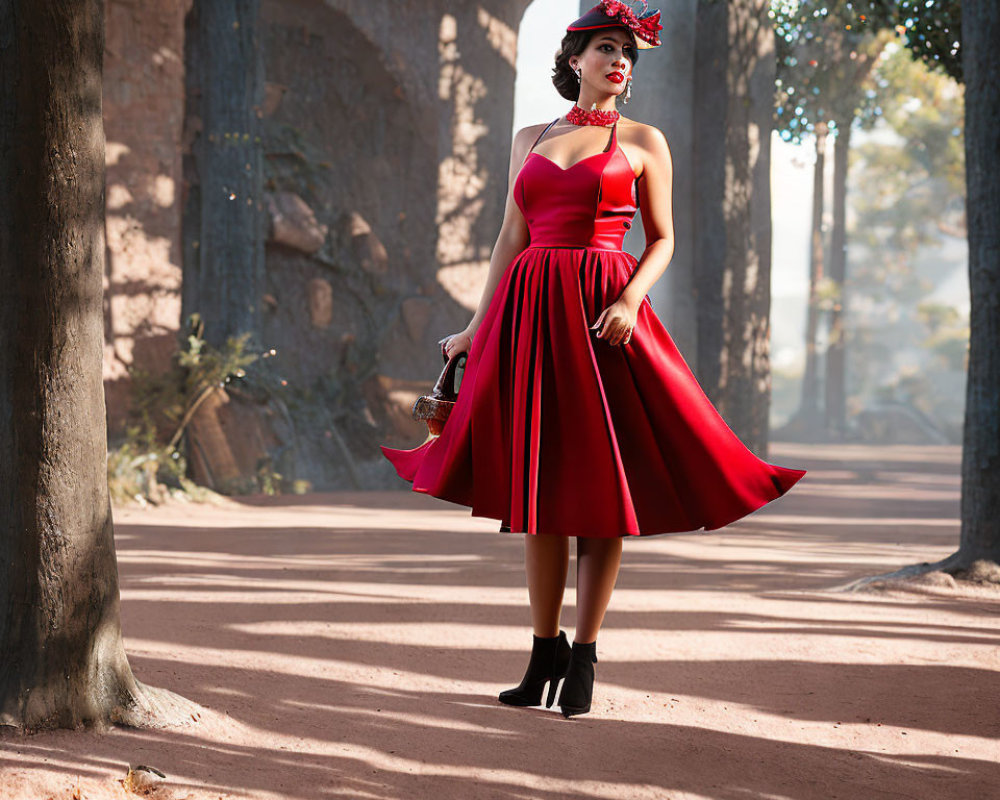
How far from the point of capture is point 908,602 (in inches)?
169

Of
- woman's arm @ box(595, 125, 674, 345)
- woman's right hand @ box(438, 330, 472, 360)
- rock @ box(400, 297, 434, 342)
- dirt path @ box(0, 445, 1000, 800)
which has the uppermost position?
rock @ box(400, 297, 434, 342)

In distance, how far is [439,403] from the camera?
2766 mm

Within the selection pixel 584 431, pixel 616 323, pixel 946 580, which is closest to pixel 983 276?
pixel 946 580

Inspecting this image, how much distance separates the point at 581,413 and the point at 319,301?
32.3ft

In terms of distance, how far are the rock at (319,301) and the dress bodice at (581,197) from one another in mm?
9525

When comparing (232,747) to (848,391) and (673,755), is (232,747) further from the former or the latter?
(848,391)

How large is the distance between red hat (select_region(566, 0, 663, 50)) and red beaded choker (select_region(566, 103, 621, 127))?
185 mm

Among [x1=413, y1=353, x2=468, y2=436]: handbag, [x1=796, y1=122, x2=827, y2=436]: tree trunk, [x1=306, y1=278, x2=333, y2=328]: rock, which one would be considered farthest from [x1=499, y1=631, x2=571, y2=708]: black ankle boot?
[x1=796, y1=122, x2=827, y2=436]: tree trunk

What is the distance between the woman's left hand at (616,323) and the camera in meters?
2.50

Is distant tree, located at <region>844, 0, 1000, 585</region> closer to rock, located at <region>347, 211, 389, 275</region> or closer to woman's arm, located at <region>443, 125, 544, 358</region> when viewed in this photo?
woman's arm, located at <region>443, 125, 544, 358</region>

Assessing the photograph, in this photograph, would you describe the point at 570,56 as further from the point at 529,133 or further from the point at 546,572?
the point at 546,572

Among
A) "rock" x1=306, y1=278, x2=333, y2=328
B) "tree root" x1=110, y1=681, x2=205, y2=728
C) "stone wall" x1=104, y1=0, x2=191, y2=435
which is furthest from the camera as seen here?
"rock" x1=306, y1=278, x2=333, y2=328

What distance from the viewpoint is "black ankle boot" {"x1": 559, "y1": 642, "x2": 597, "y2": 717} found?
2.65 m

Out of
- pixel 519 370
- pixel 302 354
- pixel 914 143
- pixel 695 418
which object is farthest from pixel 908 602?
pixel 914 143
